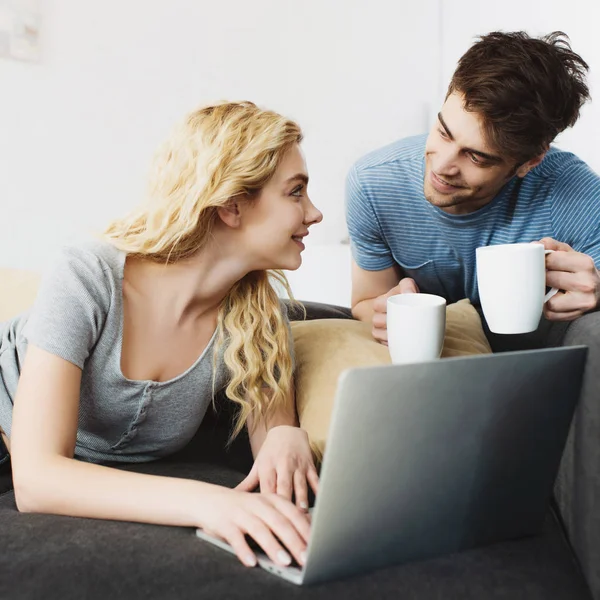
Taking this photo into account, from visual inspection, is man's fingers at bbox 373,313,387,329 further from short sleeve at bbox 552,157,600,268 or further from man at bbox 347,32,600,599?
short sleeve at bbox 552,157,600,268

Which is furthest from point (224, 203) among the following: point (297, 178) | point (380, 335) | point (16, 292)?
point (16, 292)

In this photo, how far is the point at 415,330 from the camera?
1.11 metres

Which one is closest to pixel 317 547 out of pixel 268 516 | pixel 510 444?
pixel 268 516

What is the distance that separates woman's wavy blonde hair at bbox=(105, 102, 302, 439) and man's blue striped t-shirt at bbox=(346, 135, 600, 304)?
0.42 metres

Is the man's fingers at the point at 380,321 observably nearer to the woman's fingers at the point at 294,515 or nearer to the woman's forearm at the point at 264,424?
the woman's forearm at the point at 264,424

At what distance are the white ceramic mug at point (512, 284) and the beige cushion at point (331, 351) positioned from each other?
0.61 feet

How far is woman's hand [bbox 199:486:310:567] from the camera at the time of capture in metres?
0.85

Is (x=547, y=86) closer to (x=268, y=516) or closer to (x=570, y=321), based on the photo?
(x=570, y=321)

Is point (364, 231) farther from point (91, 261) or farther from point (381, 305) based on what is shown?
point (91, 261)

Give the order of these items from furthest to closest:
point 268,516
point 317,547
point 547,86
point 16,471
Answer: point 547,86 → point 16,471 → point 268,516 → point 317,547

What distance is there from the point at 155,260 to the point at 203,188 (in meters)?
0.15

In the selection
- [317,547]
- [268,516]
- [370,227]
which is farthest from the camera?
[370,227]

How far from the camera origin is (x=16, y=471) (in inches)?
39.7

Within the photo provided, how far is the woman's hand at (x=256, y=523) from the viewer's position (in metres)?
0.85
